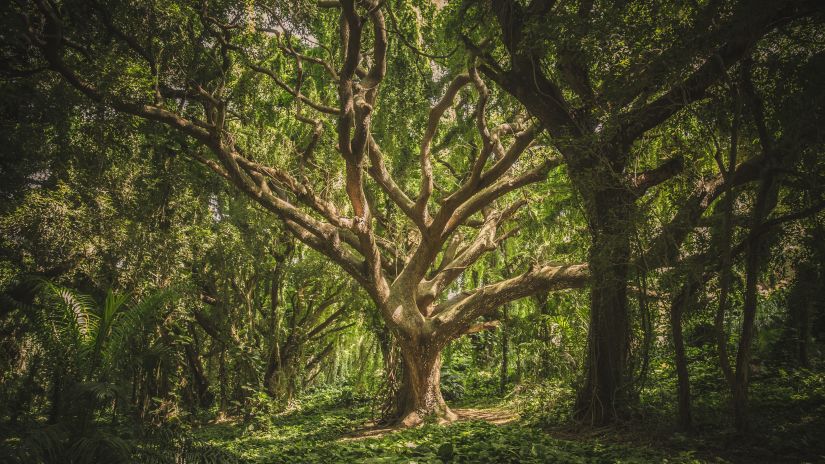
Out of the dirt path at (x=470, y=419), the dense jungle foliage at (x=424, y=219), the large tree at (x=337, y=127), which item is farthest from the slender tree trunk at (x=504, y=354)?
the large tree at (x=337, y=127)

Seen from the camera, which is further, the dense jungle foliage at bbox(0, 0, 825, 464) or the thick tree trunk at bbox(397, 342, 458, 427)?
the thick tree trunk at bbox(397, 342, 458, 427)

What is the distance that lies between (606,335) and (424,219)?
3389 millimetres

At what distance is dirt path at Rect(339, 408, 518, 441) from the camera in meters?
7.49

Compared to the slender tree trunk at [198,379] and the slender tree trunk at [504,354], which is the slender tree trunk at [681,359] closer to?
the slender tree trunk at [504,354]

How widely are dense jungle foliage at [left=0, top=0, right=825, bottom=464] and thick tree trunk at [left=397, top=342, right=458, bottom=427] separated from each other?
2.1 inches

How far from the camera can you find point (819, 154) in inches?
154

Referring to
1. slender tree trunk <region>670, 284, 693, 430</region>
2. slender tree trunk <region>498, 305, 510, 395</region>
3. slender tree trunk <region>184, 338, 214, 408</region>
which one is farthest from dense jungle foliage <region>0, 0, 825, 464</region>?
slender tree trunk <region>184, 338, 214, 408</region>

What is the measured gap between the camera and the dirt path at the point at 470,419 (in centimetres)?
749

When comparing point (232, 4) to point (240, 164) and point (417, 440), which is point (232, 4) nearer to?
point (240, 164)

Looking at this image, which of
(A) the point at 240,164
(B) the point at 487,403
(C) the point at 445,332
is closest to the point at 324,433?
(C) the point at 445,332

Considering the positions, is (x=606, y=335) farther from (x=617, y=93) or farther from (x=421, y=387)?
(x=421, y=387)

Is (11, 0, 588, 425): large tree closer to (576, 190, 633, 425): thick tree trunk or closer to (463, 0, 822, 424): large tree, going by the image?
(463, 0, 822, 424): large tree

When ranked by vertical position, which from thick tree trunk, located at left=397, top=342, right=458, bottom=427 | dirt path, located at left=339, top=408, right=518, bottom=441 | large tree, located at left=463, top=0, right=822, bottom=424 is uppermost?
large tree, located at left=463, top=0, right=822, bottom=424

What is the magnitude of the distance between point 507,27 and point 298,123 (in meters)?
5.02
